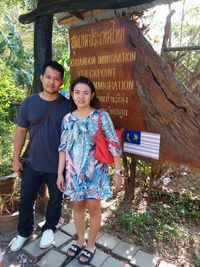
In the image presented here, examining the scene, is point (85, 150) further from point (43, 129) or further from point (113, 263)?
point (113, 263)

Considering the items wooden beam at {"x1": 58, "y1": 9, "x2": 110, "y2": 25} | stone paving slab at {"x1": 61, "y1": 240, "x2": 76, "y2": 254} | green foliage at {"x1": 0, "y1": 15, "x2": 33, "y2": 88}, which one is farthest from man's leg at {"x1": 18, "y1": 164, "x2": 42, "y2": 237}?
green foliage at {"x1": 0, "y1": 15, "x2": 33, "y2": 88}

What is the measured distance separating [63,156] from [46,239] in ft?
3.09

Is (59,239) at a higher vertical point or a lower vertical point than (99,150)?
lower

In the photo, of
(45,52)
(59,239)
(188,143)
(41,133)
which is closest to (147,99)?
(188,143)

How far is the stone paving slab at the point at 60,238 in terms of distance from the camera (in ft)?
8.50

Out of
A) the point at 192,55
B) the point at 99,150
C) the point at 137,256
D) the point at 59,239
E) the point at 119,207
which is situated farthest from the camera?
the point at 192,55

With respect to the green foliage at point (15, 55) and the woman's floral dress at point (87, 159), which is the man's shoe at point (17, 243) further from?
the green foliage at point (15, 55)

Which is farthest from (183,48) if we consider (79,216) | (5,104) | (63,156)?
(5,104)

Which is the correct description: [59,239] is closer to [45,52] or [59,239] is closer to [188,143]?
[188,143]

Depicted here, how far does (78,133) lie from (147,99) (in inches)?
28.6

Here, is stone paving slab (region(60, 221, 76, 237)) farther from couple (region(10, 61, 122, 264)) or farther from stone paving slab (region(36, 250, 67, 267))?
stone paving slab (region(36, 250, 67, 267))

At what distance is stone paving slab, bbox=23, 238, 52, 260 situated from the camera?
2.44m

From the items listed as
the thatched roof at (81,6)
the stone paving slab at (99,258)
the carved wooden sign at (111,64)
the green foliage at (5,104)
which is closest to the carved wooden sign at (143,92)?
the carved wooden sign at (111,64)

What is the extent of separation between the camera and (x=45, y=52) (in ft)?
10.1
